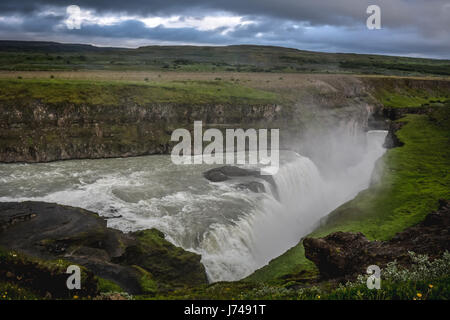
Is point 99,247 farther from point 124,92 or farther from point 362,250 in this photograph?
point 124,92

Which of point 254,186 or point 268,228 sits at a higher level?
point 254,186

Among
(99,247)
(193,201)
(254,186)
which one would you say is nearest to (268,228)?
(254,186)

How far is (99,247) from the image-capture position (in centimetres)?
1961

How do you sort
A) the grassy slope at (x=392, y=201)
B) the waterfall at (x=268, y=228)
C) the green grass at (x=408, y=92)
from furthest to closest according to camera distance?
the green grass at (x=408, y=92) < the waterfall at (x=268, y=228) < the grassy slope at (x=392, y=201)

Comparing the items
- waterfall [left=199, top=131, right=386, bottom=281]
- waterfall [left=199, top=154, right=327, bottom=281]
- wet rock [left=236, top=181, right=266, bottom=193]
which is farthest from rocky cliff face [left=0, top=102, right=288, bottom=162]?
waterfall [left=199, top=154, right=327, bottom=281]

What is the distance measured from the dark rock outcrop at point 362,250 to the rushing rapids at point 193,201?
6947mm

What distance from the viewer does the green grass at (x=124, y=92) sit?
1671 inches

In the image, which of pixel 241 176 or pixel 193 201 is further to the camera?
pixel 241 176

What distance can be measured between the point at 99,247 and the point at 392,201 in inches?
865

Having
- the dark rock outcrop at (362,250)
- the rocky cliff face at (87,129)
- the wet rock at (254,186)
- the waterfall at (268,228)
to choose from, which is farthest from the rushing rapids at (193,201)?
the dark rock outcrop at (362,250)

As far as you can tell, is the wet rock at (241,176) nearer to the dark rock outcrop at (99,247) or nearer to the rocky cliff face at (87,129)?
the rocky cliff face at (87,129)

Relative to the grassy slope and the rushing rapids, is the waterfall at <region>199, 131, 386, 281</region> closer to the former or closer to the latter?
the rushing rapids
